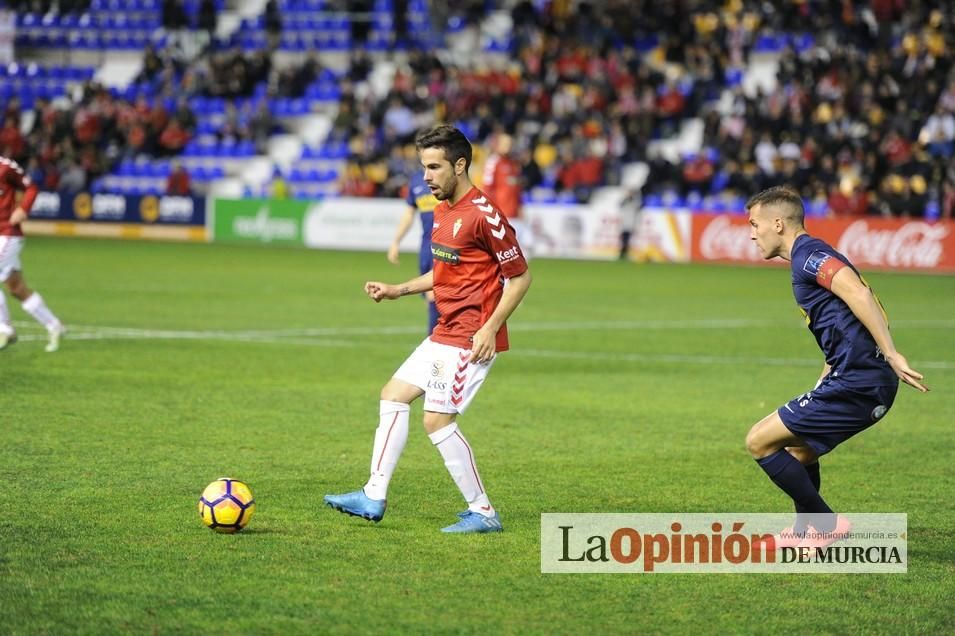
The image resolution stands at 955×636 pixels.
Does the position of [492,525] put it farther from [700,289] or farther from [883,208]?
[883,208]

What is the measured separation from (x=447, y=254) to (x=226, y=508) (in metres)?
1.62

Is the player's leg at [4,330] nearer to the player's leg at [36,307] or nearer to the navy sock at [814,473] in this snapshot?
the player's leg at [36,307]

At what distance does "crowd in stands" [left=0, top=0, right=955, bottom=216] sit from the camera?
103 feet

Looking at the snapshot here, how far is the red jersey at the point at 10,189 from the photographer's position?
47.9ft

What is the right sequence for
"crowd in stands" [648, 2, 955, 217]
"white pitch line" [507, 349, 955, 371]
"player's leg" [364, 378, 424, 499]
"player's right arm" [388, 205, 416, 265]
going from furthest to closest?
"crowd in stands" [648, 2, 955, 217]
"white pitch line" [507, 349, 955, 371]
"player's right arm" [388, 205, 416, 265]
"player's leg" [364, 378, 424, 499]

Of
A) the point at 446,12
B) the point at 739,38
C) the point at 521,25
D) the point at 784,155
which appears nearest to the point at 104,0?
the point at 446,12

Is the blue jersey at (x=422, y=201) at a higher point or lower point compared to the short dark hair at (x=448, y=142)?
lower

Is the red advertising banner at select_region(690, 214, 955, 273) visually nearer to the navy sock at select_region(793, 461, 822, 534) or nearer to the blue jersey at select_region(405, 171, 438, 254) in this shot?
the blue jersey at select_region(405, 171, 438, 254)

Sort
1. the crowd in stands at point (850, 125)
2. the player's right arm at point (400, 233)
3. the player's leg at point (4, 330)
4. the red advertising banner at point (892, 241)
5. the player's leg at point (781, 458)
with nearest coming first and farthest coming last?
the player's leg at point (781, 458)
the player's right arm at point (400, 233)
the player's leg at point (4, 330)
the red advertising banner at point (892, 241)
the crowd in stands at point (850, 125)

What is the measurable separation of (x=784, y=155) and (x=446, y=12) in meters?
14.0

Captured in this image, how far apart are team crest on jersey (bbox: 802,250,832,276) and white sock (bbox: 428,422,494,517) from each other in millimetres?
1832

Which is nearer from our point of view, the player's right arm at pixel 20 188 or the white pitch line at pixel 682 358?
the player's right arm at pixel 20 188

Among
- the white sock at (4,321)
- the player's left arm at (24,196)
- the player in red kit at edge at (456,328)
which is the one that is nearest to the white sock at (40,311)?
the white sock at (4,321)

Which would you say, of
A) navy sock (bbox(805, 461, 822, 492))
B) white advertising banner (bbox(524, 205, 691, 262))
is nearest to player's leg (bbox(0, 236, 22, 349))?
navy sock (bbox(805, 461, 822, 492))
